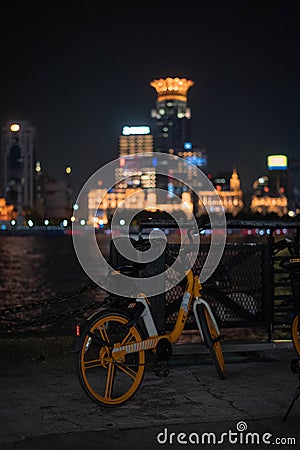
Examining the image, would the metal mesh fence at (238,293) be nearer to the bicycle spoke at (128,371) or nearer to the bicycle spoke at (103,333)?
the bicycle spoke at (128,371)

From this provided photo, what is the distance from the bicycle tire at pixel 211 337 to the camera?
26.0 feet

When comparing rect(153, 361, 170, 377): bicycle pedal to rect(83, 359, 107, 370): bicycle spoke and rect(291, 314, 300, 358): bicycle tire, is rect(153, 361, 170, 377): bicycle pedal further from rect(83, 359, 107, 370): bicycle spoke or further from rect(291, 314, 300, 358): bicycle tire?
rect(291, 314, 300, 358): bicycle tire

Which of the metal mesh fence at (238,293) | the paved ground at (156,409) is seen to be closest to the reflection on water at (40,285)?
the metal mesh fence at (238,293)

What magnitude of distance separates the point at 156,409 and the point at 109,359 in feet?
1.99

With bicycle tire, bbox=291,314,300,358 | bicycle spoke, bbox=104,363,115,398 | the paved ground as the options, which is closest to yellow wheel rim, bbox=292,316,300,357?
bicycle tire, bbox=291,314,300,358

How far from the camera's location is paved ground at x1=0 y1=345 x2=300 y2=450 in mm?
5980

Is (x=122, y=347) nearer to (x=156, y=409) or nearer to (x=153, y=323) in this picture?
(x=153, y=323)

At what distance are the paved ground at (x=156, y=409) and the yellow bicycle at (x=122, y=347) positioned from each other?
7.0 inches

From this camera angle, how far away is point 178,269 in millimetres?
8555

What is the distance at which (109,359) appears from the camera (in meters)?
7.00

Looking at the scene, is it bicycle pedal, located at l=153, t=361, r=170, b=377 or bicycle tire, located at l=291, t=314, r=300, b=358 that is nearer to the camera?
bicycle pedal, located at l=153, t=361, r=170, b=377

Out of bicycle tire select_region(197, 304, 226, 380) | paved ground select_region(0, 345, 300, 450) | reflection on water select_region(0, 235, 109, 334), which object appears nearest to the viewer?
paved ground select_region(0, 345, 300, 450)

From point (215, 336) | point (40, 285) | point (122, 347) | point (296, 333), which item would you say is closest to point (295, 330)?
point (296, 333)

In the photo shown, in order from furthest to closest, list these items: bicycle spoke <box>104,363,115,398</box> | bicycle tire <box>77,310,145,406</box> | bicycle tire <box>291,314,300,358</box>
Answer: bicycle tire <box>291,314,300,358</box>
bicycle spoke <box>104,363,115,398</box>
bicycle tire <box>77,310,145,406</box>
